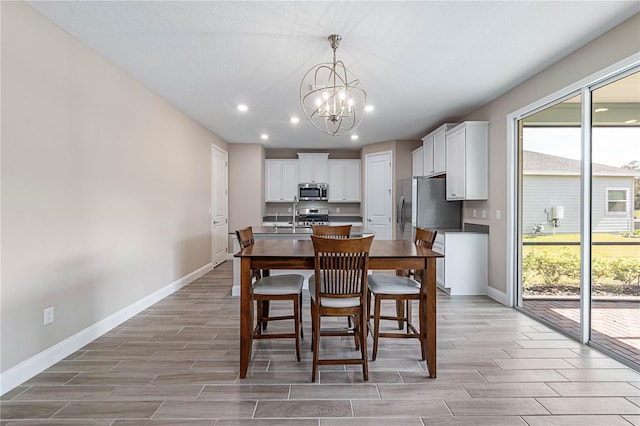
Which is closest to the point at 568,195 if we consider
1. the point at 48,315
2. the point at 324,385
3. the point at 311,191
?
the point at 324,385

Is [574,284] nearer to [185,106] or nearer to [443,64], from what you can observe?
[443,64]

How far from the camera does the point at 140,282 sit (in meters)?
3.73

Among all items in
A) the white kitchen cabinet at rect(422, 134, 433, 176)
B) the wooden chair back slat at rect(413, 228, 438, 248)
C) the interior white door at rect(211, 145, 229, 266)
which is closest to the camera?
the wooden chair back slat at rect(413, 228, 438, 248)

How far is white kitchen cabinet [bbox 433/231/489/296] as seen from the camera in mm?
4414

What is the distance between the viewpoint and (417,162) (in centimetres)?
627

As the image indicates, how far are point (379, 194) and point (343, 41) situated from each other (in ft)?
15.0

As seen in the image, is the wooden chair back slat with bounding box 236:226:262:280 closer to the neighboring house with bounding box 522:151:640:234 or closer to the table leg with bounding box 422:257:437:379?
the table leg with bounding box 422:257:437:379

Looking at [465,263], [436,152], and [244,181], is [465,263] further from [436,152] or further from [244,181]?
[244,181]

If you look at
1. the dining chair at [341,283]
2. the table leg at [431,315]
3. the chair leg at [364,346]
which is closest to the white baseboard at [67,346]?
the dining chair at [341,283]

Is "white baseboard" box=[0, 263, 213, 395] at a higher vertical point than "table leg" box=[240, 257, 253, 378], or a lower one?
lower

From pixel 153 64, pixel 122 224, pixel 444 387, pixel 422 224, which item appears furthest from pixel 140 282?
pixel 422 224

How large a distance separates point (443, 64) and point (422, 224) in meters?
2.52

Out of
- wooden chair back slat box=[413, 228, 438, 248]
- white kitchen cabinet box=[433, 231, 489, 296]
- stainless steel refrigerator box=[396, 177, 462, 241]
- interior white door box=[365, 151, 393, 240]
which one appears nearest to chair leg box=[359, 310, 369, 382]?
wooden chair back slat box=[413, 228, 438, 248]

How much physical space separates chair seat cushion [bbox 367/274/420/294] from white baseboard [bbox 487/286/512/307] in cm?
198
